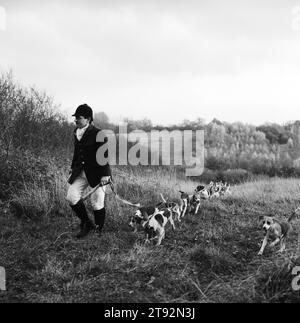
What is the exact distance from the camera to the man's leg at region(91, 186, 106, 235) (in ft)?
21.9

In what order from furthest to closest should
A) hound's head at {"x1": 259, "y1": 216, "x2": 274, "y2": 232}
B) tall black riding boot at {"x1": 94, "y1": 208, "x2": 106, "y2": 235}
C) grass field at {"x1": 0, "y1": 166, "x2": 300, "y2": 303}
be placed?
tall black riding boot at {"x1": 94, "y1": 208, "x2": 106, "y2": 235}
hound's head at {"x1": 259, "y1": 216, "x2": 274, "y2": 232}
grass field at {"x1": 0, "y1": 166, "x2": 300, "y2": 303}

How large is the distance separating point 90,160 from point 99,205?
80 cm

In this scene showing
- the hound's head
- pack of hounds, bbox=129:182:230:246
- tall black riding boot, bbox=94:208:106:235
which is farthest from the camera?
tall black riding boot, bbox=94:208:106:235

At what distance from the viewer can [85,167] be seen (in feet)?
21.7

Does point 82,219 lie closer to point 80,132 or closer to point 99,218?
point 99,218

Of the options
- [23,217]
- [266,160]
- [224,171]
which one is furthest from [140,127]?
[23,217]

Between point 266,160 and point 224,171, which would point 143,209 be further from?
point 266,160

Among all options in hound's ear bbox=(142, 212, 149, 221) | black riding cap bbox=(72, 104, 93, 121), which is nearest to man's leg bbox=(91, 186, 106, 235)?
hound's ear bbox=(142, 212, 149, 221)

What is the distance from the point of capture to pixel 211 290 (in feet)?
15.2

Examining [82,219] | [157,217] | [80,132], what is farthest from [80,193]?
[157,217]

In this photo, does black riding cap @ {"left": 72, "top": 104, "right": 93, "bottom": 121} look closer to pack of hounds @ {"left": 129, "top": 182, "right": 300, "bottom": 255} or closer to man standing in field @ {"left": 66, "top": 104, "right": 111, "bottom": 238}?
man standing in field @ {"left": 66, "top": 104, "right": 111, "bottom": 238}

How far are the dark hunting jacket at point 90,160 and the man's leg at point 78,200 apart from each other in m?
0.12

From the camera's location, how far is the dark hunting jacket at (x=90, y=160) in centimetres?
658
